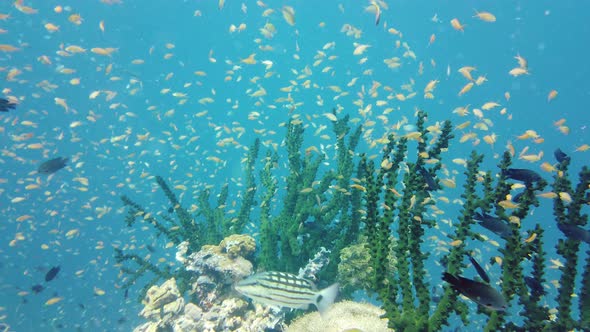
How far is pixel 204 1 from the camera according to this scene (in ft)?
224

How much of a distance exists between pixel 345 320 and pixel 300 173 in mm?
4342

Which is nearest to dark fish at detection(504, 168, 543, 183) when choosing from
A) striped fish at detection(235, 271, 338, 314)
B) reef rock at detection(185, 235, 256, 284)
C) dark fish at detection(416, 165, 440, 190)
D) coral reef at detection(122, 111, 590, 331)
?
coral reef at detection(122, 111, 590, 331)

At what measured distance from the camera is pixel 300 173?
29.0 ft

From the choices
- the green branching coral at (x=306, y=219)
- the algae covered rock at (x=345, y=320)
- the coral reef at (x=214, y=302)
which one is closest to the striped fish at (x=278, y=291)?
the algae covered rock at (x=345, y=320)

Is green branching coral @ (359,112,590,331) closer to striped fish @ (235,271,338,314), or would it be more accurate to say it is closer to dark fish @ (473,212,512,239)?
dark fish @ (473,212,512,239)

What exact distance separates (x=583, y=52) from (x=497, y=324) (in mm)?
72950

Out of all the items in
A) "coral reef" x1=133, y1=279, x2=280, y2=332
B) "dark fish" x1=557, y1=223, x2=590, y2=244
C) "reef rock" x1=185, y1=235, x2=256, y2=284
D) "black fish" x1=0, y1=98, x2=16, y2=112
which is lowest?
"coral reef" x1=133, y1=279, x2=280, y2=332

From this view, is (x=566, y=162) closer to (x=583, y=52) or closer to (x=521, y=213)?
(x=521, y=213)

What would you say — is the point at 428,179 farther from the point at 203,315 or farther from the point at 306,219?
the point at 203,315

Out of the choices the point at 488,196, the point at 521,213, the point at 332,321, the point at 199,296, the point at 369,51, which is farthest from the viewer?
the point at 369,51

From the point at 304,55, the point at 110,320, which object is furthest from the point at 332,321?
the point at 304,55

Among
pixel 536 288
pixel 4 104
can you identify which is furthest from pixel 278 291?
pixel 4 104

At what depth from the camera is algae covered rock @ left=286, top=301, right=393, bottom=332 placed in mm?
4887

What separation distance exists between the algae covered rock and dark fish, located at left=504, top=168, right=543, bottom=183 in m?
2.56
